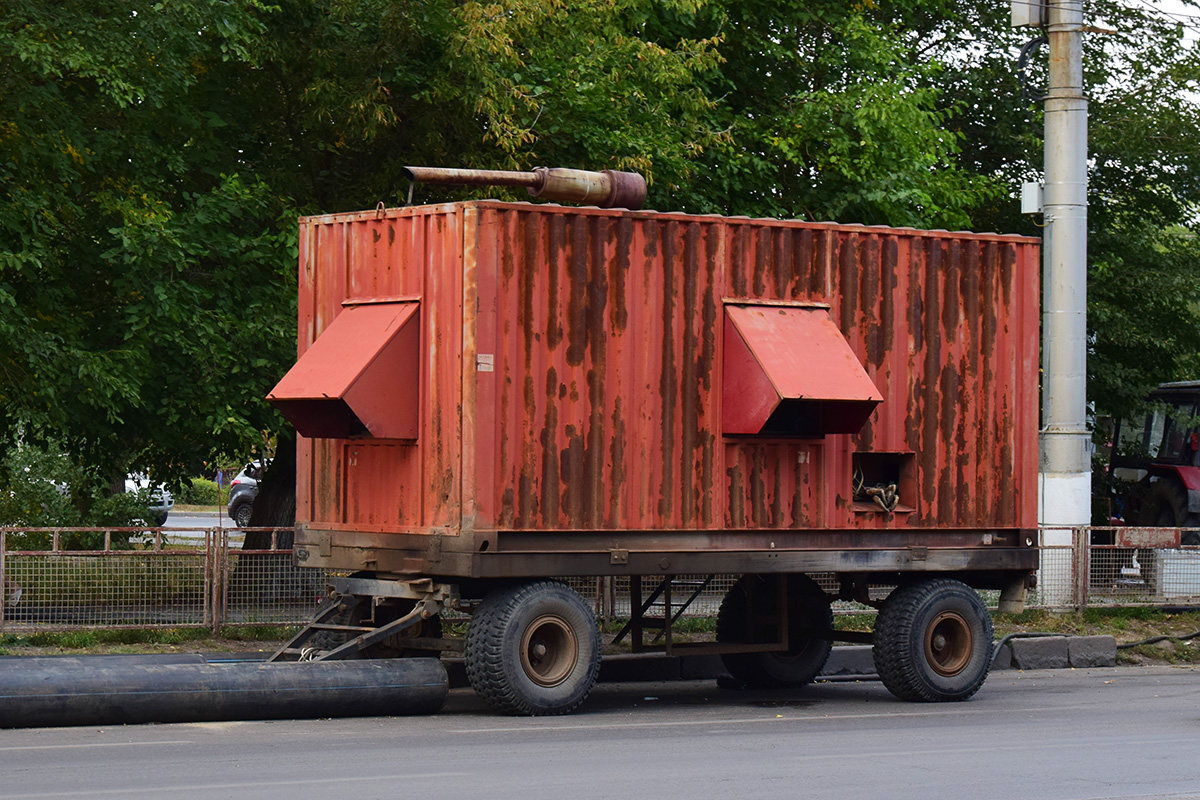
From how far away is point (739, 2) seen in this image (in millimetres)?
22609

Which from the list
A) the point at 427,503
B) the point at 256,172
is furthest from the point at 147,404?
the point at 427,503

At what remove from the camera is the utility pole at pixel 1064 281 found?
19469 millimetres

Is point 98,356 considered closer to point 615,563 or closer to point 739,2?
point 615,563

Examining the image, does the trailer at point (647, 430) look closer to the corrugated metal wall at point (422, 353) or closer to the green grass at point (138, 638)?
the corrugated metal wall at point (422, 353)

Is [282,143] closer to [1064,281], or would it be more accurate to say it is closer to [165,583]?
[165,583]

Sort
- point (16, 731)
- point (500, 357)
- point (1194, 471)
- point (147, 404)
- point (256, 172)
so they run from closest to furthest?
1. point (16, 731)
2. point (500, 357)
3. point (147, 404)
4. point (256, 172)
5. point (1194, 471)

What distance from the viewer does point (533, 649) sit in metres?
12.2

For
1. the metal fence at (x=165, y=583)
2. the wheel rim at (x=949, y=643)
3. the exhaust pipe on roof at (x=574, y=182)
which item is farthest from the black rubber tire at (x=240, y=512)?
the wheel rim at (x=949, y=643)

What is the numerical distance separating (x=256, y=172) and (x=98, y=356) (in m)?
3.63

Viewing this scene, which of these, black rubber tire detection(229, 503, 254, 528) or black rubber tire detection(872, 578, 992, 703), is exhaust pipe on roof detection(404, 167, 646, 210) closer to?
black rubber tire detection(872, 578, 992, 703)

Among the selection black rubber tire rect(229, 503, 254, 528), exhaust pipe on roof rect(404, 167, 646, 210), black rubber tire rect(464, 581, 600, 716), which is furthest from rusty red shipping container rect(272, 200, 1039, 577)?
black rubber tire rect(229, 503, 254, 528)

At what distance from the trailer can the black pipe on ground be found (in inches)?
16.7

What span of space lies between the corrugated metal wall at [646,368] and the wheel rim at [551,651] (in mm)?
716

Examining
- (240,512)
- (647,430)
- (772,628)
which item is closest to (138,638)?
(647,430)
